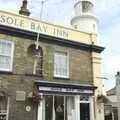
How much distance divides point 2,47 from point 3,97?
116 inches

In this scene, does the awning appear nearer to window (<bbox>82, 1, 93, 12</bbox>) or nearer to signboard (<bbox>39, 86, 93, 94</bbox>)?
signboard (<bbox>39, 86, 93, 94</bbox>)

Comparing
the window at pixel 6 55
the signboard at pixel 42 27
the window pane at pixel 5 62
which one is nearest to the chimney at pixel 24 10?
the signboard at pixel 42 27

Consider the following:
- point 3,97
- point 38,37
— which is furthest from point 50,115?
point 38,37

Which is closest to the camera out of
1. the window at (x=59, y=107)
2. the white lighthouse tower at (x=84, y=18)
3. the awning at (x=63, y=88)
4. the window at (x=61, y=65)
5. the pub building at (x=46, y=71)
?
the pub building at (x=46, y=71)

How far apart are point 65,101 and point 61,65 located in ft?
7.82

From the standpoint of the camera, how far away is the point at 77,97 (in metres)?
18.0

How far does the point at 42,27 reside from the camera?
17953 mm

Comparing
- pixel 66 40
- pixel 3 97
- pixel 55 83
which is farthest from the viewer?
pixel 66 40

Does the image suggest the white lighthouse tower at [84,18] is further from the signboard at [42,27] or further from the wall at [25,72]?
the wall at [25,72]

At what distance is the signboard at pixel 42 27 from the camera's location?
54.6ft

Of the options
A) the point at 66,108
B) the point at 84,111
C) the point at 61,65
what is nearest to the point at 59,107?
Answer: the point at 66,108

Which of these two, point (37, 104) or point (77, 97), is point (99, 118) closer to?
point (77, 97)

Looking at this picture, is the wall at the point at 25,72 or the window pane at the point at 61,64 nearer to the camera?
the wall at the point at 25,72

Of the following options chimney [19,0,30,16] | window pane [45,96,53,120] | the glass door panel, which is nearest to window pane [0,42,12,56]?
chimney [19,0,30,16]
